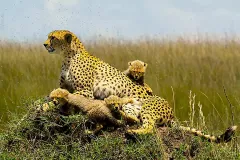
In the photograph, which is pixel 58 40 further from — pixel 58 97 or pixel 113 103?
pixel 113 103

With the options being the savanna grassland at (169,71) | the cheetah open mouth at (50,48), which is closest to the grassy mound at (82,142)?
the cheetah open mouth at (50,48)

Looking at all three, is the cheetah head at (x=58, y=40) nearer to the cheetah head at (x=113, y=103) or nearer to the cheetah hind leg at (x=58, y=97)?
the cheetah hind leg at (x=58, y=97)

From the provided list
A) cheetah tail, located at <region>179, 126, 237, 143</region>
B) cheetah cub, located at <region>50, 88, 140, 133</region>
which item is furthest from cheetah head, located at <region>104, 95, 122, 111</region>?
cheetah tail, located at <region>179, 126, 237, 143</region>

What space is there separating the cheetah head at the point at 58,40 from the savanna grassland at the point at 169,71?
1.96 meters

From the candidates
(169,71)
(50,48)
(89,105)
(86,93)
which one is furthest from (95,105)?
(169,71)

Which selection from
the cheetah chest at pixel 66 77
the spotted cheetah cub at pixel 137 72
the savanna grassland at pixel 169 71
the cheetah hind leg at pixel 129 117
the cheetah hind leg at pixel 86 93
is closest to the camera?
the cheetah hind leg at pixel 129 117

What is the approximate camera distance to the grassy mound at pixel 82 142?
413cm

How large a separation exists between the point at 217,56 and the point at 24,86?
8.19 ft

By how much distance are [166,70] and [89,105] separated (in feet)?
11.4

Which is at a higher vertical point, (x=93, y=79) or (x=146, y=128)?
(x=93, y=79)

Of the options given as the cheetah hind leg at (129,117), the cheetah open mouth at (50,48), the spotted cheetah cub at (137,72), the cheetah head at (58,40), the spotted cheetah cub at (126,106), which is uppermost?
the cheetah head at (58,40)

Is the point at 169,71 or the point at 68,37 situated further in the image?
the point at 169,71

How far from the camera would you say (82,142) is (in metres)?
4.29

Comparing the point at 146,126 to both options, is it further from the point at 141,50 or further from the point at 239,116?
the point at 141,50
